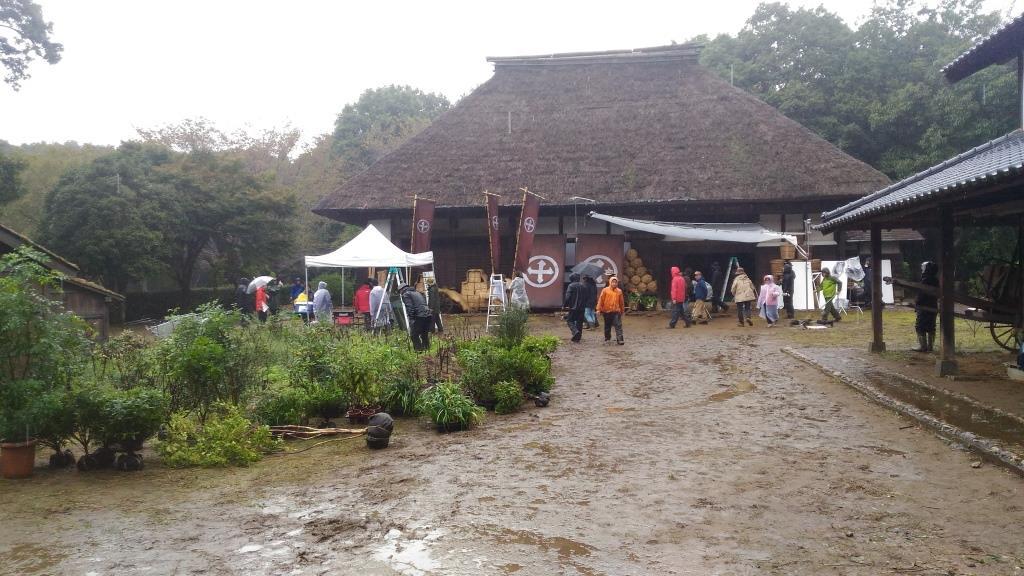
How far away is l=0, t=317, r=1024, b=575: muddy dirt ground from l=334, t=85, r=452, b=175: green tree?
33364 millimetres

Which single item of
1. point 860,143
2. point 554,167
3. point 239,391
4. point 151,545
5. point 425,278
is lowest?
point 151,545

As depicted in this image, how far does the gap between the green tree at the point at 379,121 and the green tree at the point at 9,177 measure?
66.5 ft

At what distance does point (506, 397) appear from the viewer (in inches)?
325

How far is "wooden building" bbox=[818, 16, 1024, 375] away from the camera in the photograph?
8364mm

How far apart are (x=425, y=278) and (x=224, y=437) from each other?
9.46 m

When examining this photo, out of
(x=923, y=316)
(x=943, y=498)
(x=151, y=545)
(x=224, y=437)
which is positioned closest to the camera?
(x=151, y=545)

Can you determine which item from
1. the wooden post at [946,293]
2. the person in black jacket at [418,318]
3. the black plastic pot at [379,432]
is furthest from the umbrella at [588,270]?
the black plastic pot at [379,432]

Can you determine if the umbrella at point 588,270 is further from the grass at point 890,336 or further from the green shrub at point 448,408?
the green shrub at point 448,408

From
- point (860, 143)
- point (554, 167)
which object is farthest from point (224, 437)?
point (860, 143)

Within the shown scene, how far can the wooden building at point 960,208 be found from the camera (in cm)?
836

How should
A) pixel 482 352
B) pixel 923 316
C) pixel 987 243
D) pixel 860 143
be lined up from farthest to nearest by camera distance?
pixel 860 143 → pixel 987 243 → pixel 923 316 → pixel 482 352

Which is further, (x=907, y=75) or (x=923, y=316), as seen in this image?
(x=907, y=75)

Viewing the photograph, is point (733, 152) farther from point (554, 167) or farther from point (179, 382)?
point (179, 382)

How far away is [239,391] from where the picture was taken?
24.4 feet
